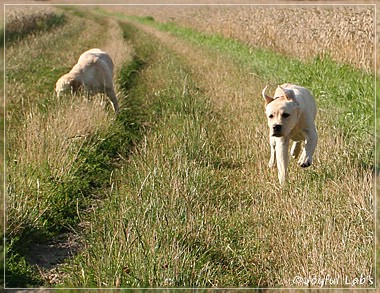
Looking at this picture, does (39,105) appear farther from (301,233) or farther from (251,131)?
(301,233)

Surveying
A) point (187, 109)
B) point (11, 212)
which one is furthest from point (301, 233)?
point (187, 109)

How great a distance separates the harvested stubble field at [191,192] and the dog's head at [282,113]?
484mm

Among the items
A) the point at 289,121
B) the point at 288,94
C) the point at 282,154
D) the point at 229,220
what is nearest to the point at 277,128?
the point at 289,121

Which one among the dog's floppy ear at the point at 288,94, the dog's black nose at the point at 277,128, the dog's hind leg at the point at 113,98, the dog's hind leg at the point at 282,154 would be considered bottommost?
the dog's hind leg at the point at 113,98

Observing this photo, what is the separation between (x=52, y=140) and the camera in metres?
6.12

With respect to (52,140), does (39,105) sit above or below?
below

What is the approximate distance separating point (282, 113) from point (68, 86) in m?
4.65

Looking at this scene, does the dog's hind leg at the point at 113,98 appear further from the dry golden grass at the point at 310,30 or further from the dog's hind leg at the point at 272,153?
the dog's hind leg at the point at 272,153

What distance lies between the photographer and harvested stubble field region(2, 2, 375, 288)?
12.0 ft

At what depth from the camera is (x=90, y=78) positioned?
9.29m

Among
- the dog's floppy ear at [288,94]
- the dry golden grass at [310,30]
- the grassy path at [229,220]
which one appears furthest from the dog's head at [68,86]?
the dog's floppy ear at [288,94]

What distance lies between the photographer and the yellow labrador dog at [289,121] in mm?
4906

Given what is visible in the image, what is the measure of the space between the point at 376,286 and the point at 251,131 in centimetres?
404

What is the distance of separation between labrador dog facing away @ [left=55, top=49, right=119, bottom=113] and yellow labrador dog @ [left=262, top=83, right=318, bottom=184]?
4.12 m
